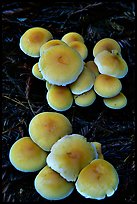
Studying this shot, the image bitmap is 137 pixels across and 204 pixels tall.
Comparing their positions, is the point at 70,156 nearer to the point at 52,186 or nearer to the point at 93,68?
the point at 52,186

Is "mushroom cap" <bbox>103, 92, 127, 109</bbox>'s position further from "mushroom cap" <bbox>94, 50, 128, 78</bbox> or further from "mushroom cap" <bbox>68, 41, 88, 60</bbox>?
"mushroom cap" <bbox>68, 41, 88, 60</bbox>

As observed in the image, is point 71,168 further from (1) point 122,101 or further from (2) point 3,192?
(1) point 122,101

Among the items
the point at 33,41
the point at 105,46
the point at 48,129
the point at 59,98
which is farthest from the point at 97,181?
the point at 33,41

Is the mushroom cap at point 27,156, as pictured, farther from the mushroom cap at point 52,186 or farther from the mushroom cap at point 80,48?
the mushroom cap at point 80,48

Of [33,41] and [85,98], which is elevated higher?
[33,41]

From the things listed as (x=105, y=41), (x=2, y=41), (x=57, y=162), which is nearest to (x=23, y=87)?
(x=2, y=41)

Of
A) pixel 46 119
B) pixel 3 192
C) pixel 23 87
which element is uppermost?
pixel 46 119
